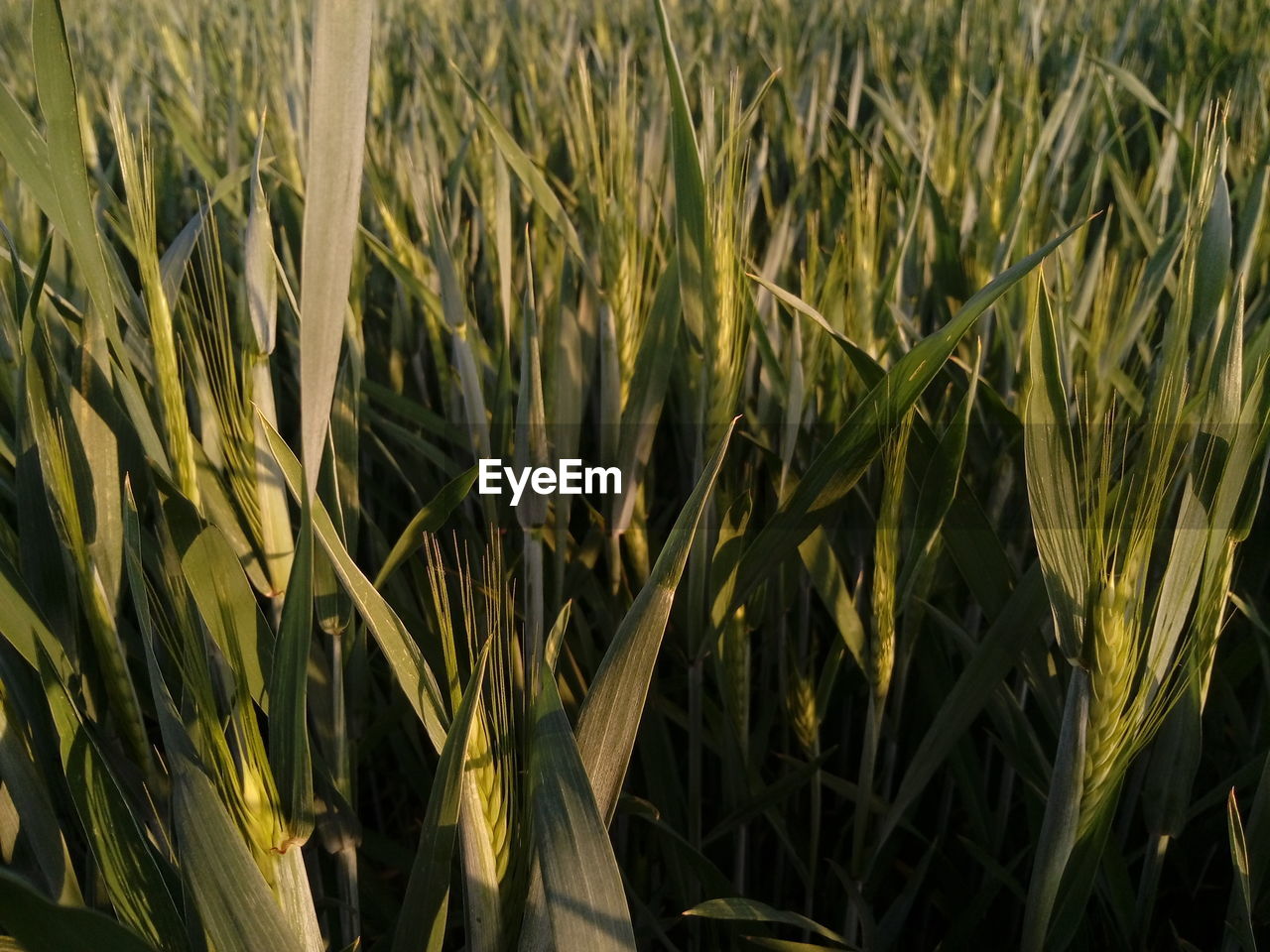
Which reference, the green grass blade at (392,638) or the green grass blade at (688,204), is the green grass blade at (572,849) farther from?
the green grass blade at (688,204)

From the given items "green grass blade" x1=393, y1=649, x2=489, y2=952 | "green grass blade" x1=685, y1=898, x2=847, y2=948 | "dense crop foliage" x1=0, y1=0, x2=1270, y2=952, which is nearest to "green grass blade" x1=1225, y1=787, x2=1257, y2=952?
"dense crop foliage" x1=0, y1=0, x2=1270, y2=952

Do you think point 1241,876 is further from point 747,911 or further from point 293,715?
point 293,715

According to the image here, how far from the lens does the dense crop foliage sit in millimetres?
352

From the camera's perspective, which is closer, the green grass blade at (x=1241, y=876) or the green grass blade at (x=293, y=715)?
the green grass blade at (x=293, y=715)

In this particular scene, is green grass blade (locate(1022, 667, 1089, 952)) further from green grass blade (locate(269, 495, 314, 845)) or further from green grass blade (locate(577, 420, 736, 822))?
green grass blade (locate(269, 495, 314, 845))

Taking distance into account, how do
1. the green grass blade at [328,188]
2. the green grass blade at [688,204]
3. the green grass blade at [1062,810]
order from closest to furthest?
1. the green grass blade at [328,188]
2. the green grass blade at [1062,810]
3. the green grass blade at [688,204]

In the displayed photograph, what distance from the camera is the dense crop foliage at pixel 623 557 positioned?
0.35m

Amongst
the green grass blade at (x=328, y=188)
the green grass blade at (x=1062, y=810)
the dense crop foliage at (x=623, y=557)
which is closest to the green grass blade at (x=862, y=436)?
the dense crop foliage at (x=623, y=557)

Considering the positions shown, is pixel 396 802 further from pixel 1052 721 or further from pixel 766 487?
pixel 1052 721

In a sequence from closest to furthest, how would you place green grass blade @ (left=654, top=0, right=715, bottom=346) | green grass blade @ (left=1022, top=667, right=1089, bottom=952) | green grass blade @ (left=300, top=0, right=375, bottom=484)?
green grass blade @ (left=300, top=0, right=375, bottom=484) → green grass blade @ (left=1022, top=667, right=1089, bottom=952) → green grass blade @ (left=654, top=0, right=715, bottom=346)

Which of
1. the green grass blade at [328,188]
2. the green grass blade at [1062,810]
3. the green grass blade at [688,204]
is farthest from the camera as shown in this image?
the green grass blade at [688,204]

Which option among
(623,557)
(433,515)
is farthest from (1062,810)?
(623,557)

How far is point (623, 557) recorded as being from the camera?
0.79 metres

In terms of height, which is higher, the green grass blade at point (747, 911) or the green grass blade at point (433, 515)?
the green grass blade at point (433, 515)
